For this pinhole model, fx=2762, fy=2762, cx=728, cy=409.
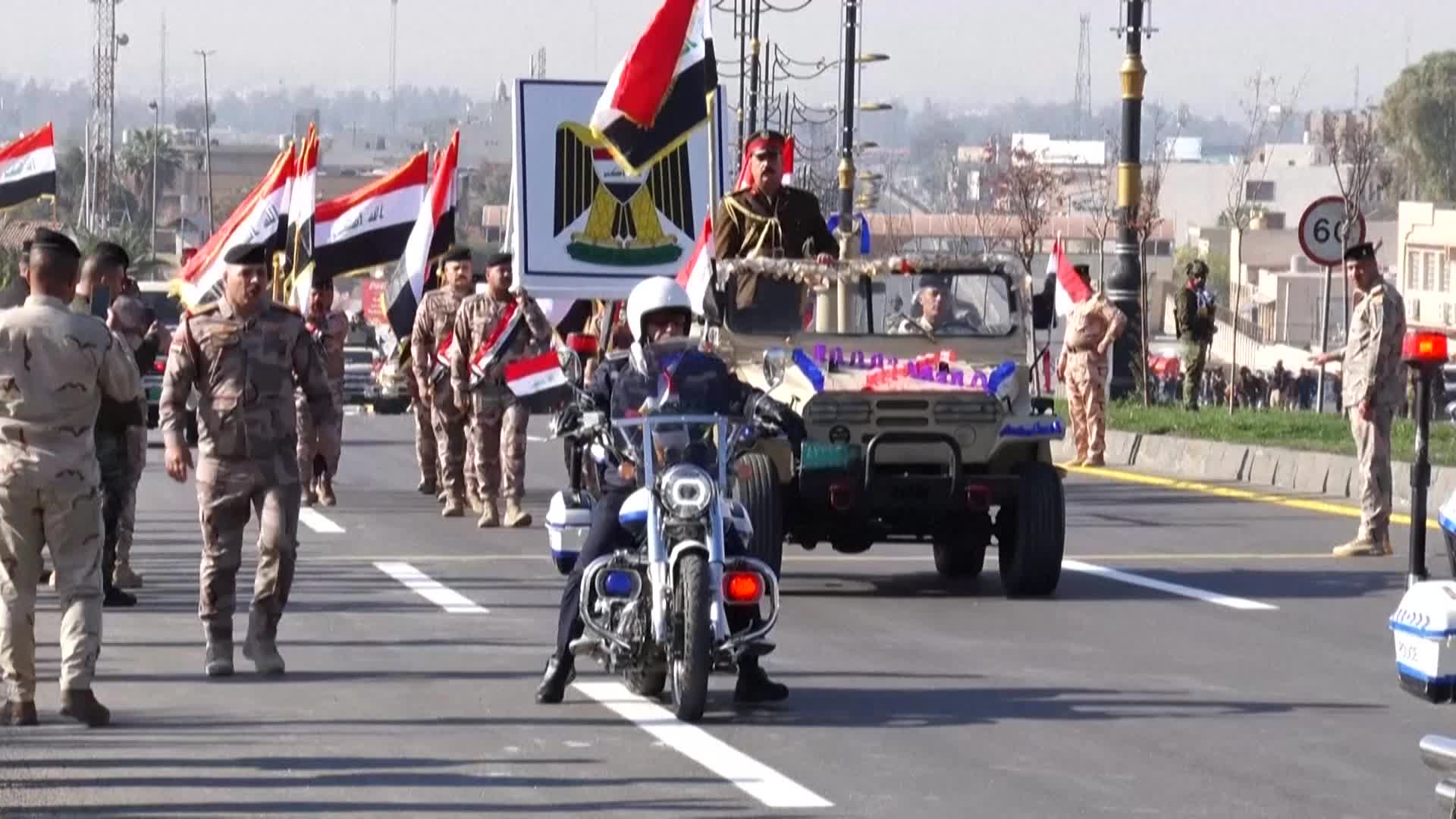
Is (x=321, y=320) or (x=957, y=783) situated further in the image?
(x=321, y=320)

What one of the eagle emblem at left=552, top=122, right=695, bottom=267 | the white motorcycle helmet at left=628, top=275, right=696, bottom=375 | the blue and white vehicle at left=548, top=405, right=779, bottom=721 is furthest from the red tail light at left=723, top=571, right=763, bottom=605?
the eagle emblem at left=552, top=122, right=695, bottom=267

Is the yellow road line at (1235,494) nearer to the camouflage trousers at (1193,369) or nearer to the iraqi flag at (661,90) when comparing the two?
the camouflage trousers at (1193,369)

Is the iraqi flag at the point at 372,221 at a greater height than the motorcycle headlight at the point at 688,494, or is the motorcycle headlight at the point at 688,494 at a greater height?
the iraqi flag at the point at 372,221

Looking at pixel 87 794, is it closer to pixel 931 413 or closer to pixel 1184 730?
pixel 1184 730

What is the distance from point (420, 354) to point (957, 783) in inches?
474

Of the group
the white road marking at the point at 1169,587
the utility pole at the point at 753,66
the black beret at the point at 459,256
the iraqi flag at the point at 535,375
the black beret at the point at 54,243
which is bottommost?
the white road marking at the point at 1169,587

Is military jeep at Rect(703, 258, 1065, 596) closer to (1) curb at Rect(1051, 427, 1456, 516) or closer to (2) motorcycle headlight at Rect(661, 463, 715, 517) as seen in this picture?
(2) motorcycle headlight at Rect(661, 463, 715, 517)

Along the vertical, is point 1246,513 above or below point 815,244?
below

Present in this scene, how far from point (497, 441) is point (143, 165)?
420 feet

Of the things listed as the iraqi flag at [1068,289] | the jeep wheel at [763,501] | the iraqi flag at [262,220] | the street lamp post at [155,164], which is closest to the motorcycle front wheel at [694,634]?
the jeep wheel at [763,501]

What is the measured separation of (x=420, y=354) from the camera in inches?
817

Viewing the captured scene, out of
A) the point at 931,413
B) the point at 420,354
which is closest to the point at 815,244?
the point at 931,413

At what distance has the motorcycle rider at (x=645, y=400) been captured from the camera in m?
10.8

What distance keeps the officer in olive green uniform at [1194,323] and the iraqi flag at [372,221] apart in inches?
312
